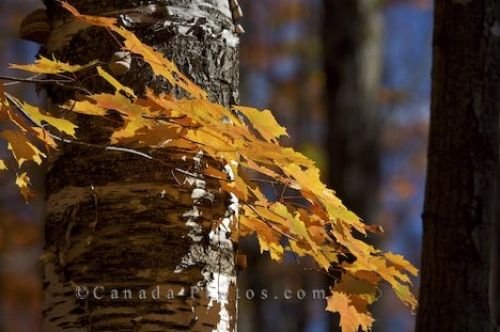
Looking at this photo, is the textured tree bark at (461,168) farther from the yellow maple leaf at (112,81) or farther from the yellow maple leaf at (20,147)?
the yellow maple leaf at (20,147)

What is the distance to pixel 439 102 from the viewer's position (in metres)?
1.94

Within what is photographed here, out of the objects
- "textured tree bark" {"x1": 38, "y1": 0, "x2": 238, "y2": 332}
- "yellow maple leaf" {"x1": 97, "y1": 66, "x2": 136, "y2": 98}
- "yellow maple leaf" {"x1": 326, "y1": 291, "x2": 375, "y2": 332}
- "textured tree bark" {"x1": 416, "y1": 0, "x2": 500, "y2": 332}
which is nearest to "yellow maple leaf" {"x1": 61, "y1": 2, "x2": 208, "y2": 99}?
"yellow maple leaf" {"x1": 97, "y1": 66, "x2": 136, "y2": 98}

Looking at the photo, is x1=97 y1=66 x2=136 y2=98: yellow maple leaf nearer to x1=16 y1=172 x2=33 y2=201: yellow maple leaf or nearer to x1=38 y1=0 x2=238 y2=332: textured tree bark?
x1=38 y1=0 x2=238 y2=332: textured tree bark

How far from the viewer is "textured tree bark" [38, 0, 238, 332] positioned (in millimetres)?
1660

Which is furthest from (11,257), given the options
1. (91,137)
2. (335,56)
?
(91,137)

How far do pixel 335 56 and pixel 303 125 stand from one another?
29.2 feet

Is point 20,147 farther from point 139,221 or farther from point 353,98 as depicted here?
point 353,98

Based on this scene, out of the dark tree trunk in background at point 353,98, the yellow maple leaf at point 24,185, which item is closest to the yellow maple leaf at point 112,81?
the yellow maple leaf at point 24,185

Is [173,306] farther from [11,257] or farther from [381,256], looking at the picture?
[11,257]

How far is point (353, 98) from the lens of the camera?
16.4 ft

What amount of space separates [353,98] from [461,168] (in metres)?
3.15

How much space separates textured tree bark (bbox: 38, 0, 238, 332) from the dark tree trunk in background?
295 centimetres

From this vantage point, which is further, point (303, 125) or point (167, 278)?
point (303, 125)

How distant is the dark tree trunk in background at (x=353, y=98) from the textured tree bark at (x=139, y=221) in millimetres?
2949
